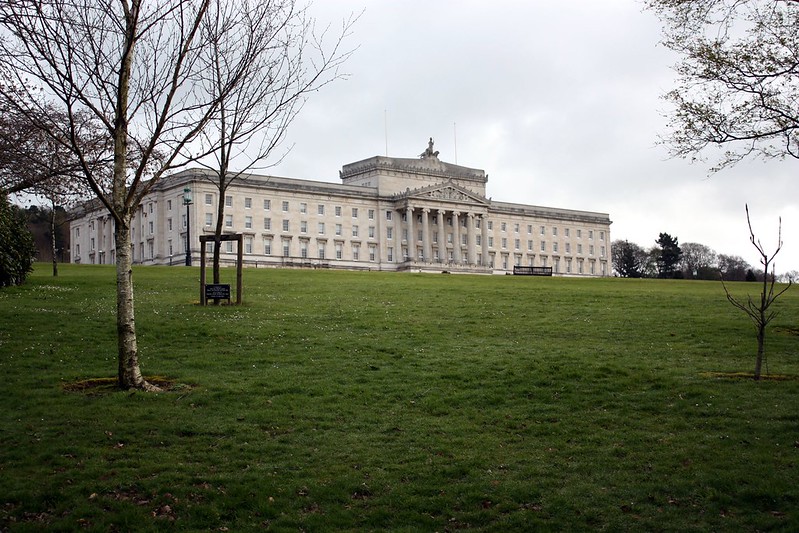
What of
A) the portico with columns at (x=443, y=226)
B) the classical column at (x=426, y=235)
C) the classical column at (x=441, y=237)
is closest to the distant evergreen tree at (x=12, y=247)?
the portico with columns at (x=443, y=226)

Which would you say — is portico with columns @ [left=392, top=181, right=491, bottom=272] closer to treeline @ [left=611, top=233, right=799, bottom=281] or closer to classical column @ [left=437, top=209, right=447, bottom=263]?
classical column @ [left=437, top=209, right=447, bottom=263]

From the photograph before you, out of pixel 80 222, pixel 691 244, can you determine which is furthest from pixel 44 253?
pixel 691 244

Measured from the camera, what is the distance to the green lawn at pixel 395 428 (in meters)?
13.1

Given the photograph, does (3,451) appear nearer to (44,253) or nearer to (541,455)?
(541,455)

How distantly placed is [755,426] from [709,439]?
47.2 inches

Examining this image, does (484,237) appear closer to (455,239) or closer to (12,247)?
(455,239)

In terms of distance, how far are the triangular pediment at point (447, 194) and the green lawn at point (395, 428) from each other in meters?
107

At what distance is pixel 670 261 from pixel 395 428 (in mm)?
130107

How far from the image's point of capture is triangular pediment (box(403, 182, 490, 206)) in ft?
441

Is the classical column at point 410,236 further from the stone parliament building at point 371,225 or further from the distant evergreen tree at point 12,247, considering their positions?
the distant evergreen tree at point 12,247

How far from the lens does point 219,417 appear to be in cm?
1705

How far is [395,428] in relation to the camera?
16719 mm

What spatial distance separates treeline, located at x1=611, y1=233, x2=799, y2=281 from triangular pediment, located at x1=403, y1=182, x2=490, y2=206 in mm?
29671

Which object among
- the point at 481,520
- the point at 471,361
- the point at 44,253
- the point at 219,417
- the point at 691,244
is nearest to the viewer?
the point at 481,520
